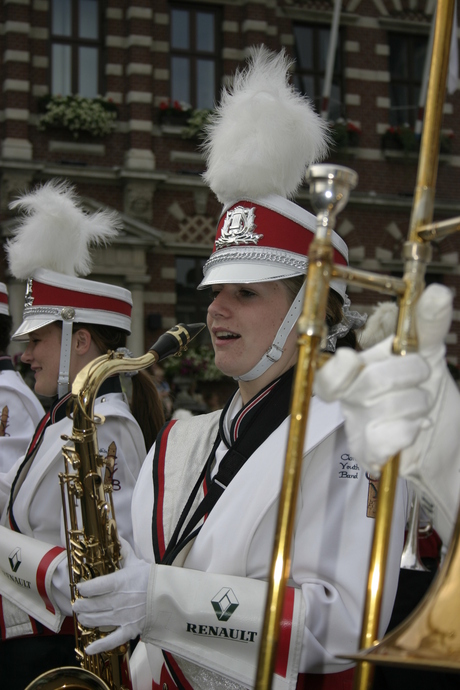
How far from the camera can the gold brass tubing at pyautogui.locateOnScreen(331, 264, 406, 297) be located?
1112 millimetres

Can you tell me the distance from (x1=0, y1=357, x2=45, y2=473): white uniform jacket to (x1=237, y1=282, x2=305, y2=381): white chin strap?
2057mm

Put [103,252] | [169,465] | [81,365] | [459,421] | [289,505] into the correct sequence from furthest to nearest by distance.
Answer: [103,252], [81,365], [169,465], [459,421], [289,505]

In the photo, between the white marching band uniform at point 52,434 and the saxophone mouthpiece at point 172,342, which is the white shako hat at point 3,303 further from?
the saxophone mouthpiece at point 172,342

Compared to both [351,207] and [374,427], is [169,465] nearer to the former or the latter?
[374,427]

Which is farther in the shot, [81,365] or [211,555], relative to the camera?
[81,365]

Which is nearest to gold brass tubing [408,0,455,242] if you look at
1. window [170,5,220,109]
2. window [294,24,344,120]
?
window [170,5,220,109]

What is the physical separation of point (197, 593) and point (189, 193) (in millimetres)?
12761

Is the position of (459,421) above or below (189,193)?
below

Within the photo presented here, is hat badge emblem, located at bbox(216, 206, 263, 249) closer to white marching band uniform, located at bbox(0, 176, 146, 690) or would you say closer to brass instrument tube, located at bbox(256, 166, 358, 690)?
white marching band uniform, located at bbox(0, 176, 146, 690)

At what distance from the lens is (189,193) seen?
14.3 metres

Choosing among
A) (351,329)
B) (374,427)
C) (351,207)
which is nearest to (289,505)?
(374,427)

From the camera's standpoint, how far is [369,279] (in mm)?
1131

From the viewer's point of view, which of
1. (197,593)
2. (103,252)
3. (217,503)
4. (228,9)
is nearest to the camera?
(197,593)

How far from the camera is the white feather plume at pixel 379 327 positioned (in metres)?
4.64
